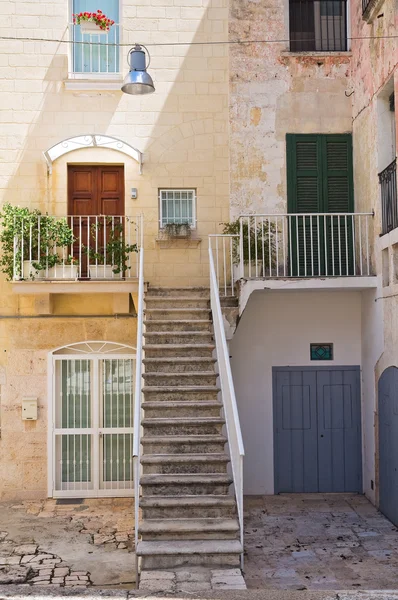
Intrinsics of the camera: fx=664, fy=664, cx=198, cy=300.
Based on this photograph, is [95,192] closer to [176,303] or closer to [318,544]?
[176,303]

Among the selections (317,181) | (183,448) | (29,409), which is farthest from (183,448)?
(317,181)

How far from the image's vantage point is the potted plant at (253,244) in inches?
404

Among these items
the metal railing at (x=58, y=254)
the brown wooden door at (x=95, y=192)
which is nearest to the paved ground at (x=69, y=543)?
the metal railing at (x=58, y=254)

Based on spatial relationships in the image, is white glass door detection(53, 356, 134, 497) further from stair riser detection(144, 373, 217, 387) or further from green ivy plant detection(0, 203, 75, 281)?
stair riser detection(144, 373, 217, 387)

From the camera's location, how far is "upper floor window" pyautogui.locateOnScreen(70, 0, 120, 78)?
11.0m

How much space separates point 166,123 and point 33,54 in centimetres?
243

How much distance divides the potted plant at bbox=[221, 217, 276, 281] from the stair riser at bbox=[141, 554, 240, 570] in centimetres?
Answer: 455

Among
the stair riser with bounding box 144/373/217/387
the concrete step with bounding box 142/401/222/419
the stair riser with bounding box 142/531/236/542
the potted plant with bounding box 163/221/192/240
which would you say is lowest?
the stair riser with bounding box 142/531/236/542

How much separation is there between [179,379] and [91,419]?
2.68 m

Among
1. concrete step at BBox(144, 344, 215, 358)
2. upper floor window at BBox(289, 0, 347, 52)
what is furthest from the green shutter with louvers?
concrete step at BBox(144, 344, 215, 358)

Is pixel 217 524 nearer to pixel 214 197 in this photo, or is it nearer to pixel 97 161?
pixel 214 197

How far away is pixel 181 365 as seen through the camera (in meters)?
9.05

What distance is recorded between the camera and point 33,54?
10875 mm

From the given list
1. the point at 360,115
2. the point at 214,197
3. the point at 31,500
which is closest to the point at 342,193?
the point at 360,115
